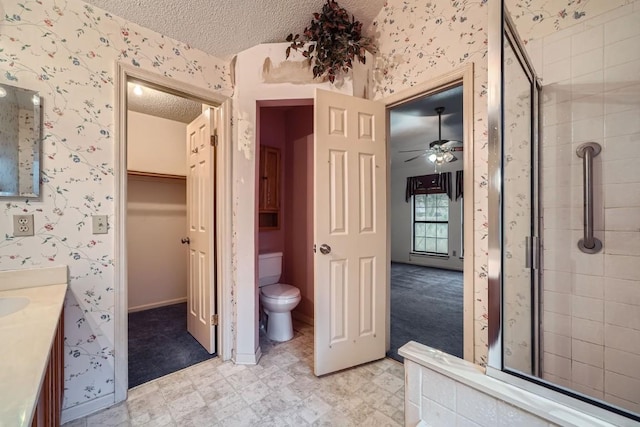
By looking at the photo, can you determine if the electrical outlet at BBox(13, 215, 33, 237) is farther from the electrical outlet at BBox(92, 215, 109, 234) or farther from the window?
the window

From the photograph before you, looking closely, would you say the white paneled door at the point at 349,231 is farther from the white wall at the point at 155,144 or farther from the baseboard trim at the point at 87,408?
the white wall at the point at 155,144

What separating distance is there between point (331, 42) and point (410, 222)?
202 inches

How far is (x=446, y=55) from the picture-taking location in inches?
68.3

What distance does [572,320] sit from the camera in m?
1.34

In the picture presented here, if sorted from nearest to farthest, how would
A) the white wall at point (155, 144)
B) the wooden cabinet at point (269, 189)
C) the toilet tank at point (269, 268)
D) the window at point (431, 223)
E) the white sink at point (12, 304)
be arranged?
the white sink at point (12, 304) < the toilet tank at point (269, 268) < the wooden cabinet at point (269, 189) < the white wall at point (155, 144) < the window at point (431, 223)

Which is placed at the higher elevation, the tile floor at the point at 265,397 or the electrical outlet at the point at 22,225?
the electrical outlet at the point at 22,225

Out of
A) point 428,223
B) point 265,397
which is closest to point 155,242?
point 265,397

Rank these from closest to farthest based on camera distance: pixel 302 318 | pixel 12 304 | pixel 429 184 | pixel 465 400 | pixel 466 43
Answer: pixel 465 400
pixel 12 304
pixel 466 43
pixel 302 318
pixel 429 184

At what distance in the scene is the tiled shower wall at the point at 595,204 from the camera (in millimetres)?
1196

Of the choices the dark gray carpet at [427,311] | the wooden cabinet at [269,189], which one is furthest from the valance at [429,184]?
the wooden cabinet at [269,189]

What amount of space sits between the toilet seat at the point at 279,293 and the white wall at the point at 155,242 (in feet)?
4.19

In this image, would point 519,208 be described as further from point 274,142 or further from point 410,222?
point 410,222

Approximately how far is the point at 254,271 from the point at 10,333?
133 cm

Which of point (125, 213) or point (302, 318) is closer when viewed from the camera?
point (125, 213)
